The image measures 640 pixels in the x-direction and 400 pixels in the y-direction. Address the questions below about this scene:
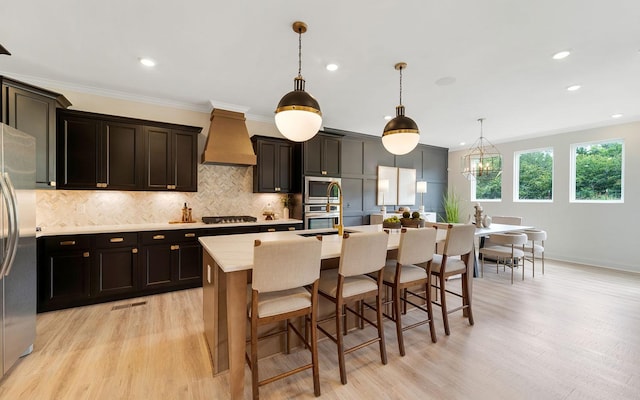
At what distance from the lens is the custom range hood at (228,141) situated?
13.3ft

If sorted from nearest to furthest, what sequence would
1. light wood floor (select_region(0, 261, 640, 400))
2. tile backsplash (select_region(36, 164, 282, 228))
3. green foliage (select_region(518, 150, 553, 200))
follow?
light wood floor (select_region(0, 261, 640, 400)), tile backsplash (select_region(36, 164, 282, 228)), green foliage (select_region(518, 150, 553, 200))

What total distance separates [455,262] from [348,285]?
4.62ft

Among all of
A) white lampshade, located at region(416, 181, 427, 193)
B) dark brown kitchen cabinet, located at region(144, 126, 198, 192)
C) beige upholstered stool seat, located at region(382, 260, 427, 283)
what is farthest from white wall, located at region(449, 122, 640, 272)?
dark brown kitchen cabinet, located at region(144, 126, 198, 192)

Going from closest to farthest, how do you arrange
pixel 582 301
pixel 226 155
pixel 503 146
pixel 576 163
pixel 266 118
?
pixel 582 301 < pixel 226 155 < pixel 266 118 < pixel 576 163 < pixel 503 146

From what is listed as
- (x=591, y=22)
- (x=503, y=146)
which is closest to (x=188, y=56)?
(x=591, y=22)

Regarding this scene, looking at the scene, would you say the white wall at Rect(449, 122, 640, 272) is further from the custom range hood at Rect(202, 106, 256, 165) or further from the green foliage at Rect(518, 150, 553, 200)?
the custom range hood at Rect(202, 106, 256, 165)

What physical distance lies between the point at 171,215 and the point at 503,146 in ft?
24.4

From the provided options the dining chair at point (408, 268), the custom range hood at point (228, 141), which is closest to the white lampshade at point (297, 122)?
the dining chair at point (408, 268)

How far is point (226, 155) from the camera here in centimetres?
408

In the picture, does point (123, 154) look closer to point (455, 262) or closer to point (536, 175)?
point (455, 262)

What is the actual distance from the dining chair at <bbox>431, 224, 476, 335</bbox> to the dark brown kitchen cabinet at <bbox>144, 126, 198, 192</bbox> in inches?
138

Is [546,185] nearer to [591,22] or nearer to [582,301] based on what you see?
[582,301]

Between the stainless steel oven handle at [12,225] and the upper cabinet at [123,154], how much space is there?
167 cm

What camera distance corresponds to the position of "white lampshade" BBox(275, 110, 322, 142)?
205 cm
